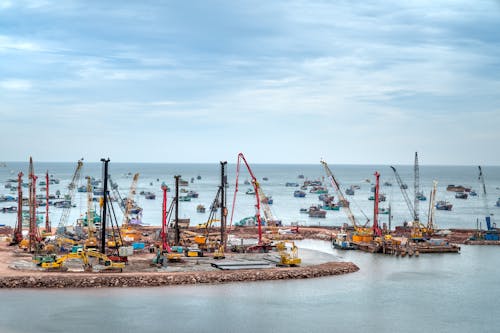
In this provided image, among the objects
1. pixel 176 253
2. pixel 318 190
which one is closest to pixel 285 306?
pixel 176 253

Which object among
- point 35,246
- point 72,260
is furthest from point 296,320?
point 35,246

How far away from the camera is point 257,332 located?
3094 centimetres

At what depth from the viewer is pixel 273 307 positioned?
117 feet

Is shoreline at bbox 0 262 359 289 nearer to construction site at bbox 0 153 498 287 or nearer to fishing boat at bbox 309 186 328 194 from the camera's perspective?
construction site at bbox 0 153 498 287

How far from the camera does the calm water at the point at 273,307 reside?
31.9 meters

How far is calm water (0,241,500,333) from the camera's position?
31.9 m

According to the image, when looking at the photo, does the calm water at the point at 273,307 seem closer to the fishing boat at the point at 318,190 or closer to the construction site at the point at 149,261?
the construction site at the point at 149,261

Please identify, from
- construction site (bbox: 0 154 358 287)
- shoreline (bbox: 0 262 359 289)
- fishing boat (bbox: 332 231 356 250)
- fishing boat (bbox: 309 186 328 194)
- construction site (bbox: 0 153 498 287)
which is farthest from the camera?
fishing boat (bbox: 309 186 328 194)

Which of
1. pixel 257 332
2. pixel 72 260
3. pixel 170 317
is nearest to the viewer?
pixel 257 332

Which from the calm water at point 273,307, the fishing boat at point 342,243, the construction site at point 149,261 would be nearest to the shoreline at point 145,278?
the construction site at point 149,261

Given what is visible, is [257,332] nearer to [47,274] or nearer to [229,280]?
[229,280]

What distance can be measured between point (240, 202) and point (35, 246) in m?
87.4

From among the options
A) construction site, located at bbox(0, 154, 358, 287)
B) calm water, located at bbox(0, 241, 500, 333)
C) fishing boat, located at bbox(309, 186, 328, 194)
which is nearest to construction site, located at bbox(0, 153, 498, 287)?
construction site, located at bbox(0, 154, 358, 287)

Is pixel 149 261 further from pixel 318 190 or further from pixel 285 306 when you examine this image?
pixel 318 190
